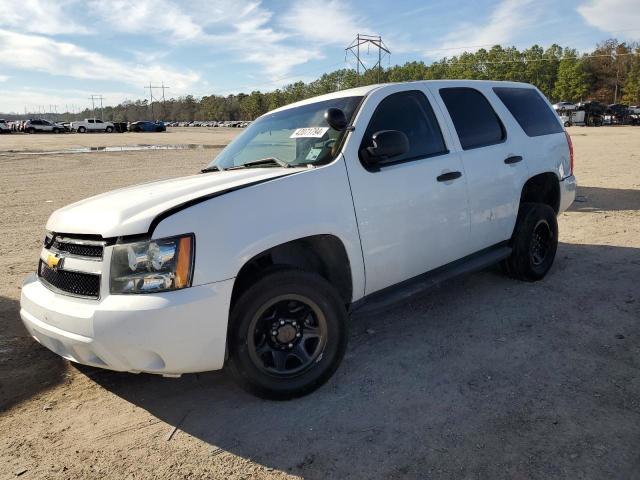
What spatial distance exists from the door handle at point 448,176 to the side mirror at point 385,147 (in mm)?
558

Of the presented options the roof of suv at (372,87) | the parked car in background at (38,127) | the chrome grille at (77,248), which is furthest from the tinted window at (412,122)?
the parked car in background at (38,127)

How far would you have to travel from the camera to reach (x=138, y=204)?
2920 mm

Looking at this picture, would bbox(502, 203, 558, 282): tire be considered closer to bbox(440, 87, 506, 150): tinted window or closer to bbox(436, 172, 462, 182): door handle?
bbox(440, 87, 506, 150): tinted window

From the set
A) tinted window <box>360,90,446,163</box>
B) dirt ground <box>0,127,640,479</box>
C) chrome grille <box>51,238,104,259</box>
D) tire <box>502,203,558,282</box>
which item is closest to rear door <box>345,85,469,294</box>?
tinted window <box>360,90,446,163</box>

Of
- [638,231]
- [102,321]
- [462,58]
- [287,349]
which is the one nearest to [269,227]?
[287,349]

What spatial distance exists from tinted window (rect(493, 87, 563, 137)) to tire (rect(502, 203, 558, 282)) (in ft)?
2.60

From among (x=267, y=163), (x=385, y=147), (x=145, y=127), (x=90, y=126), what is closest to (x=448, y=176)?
(x=385, y=147)

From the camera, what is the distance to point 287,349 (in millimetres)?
3078

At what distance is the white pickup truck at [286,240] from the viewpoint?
2.63 metres

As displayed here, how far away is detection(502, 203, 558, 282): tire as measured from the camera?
474cm

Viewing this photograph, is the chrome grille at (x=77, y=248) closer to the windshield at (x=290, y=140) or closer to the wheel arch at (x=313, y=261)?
the wheel arch at (x=313, y=261)

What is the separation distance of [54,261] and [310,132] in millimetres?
1893

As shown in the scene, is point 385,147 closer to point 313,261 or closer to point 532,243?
point 313,261

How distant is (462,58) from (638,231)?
362ft
